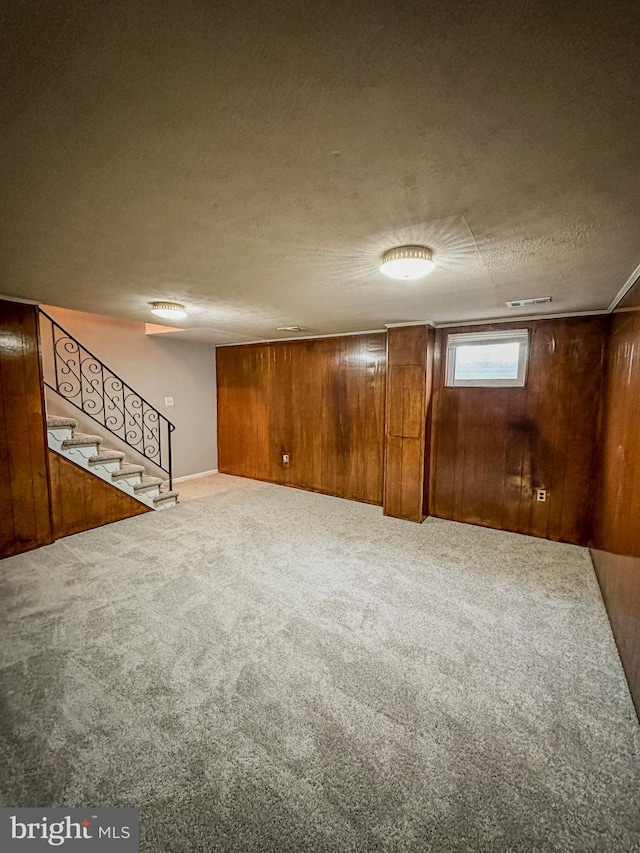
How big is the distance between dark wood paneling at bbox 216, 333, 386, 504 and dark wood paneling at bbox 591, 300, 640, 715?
7.89 feet

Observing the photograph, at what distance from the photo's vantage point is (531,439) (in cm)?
378

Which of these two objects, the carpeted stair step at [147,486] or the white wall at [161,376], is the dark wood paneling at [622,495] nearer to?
the carpeted stair step at [147,486]

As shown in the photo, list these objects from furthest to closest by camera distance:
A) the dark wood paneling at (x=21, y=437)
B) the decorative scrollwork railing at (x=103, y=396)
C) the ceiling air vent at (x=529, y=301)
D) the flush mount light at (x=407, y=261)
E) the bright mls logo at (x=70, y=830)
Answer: the decorative scrollwork railing at (x=103, y=396), the dark wood paneling at (x=21, y=437), the ceiling air vent at (x=529, y=301), the flush mount light at (x=407, y=261), the bright mls logo at (x=70, y=830)

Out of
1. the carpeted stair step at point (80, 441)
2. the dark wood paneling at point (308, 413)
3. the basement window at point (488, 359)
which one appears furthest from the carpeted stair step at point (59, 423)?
the basement window at point (488, 359)

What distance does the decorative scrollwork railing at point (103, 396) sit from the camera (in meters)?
4.36

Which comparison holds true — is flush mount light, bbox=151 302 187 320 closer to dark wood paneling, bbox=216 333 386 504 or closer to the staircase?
the staircase

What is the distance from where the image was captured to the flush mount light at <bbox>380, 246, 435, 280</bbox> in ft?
6.24

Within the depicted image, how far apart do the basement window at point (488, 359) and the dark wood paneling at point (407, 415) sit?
303 millimetres

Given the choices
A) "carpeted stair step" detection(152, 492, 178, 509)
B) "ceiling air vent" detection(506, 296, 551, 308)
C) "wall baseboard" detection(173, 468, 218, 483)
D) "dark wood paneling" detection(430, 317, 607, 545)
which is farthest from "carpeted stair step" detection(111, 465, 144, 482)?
"ceiling air vent" detection(506, 296, 551, 308)

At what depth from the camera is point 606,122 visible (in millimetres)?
1028

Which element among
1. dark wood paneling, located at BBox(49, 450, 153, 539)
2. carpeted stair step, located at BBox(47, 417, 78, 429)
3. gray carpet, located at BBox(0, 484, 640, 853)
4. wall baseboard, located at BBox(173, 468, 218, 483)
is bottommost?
gray carpet, located at BBox(0, 484, 640, 853)

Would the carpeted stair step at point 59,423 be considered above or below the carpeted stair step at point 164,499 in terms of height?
above

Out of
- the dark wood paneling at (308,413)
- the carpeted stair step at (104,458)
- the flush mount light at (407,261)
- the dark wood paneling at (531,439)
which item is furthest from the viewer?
the dark wood paneling at (308,413)

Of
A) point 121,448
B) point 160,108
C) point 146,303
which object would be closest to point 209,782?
point 160,108
